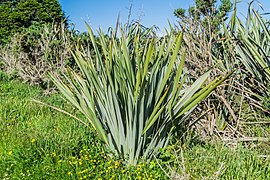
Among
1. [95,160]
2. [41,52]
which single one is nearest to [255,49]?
[95,160]

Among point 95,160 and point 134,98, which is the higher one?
point 134,98

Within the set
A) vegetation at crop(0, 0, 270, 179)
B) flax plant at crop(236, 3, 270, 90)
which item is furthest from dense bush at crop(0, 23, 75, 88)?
flax plant at crop(236, 3, 270, 90)

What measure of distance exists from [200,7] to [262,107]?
153 cm

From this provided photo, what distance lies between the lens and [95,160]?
3184 millimetres

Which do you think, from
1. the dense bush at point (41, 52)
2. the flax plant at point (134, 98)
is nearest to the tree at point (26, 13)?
the dense bush at point (41, 52)

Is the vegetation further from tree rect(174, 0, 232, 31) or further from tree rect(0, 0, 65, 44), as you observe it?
tree rect(0, 0, 65, 44)

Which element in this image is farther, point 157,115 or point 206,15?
point 206,15

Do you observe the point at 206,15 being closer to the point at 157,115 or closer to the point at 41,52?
the point at 157,115

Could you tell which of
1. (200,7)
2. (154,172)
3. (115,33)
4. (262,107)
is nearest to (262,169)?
(154,172)

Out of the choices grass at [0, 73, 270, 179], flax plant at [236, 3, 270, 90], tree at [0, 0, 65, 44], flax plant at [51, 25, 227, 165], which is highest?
tree at [0, 0, 65, 44]

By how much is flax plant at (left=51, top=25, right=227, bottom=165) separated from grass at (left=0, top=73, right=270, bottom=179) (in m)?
0.18

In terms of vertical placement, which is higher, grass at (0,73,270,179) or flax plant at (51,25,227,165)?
flax plant at (51,25,227,165)

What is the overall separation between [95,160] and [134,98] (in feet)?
2.48

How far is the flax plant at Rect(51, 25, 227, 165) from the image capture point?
290cm
